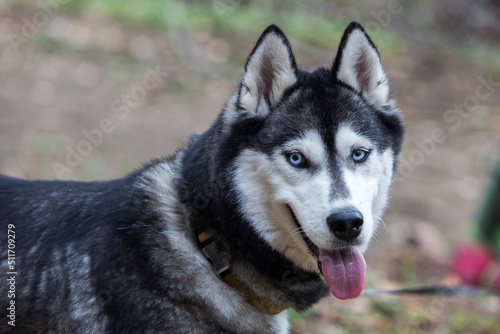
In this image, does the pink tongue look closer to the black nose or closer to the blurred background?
the black nose

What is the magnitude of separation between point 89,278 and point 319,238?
1118 millimetres

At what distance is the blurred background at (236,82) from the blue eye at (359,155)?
83.4 inches

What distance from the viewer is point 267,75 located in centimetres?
280

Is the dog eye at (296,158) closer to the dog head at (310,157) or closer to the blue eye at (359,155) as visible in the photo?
the dog head at (310,157)

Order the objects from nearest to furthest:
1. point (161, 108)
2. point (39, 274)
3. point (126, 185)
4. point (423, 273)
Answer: point (39, 274) → point (126, 185) → point (423, 273) → point (161, 108)

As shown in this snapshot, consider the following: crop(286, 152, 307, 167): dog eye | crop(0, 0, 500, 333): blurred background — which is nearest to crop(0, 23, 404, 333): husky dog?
crop(286, 152, 307, 167): dog eye

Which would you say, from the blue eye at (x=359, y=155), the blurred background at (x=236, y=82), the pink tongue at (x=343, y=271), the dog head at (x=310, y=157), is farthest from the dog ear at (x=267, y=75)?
the blurred background at (x=236, y=82)

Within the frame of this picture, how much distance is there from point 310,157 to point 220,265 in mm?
696

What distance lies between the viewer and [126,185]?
2846mm

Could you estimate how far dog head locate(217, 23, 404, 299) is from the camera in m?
2.50

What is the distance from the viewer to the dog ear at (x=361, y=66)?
109 inches

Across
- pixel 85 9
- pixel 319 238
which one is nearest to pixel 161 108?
pixel 85 9

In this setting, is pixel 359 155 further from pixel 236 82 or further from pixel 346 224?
pixel 236 82

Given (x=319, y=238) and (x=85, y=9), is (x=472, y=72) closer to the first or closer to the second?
(x=85, y=9)
